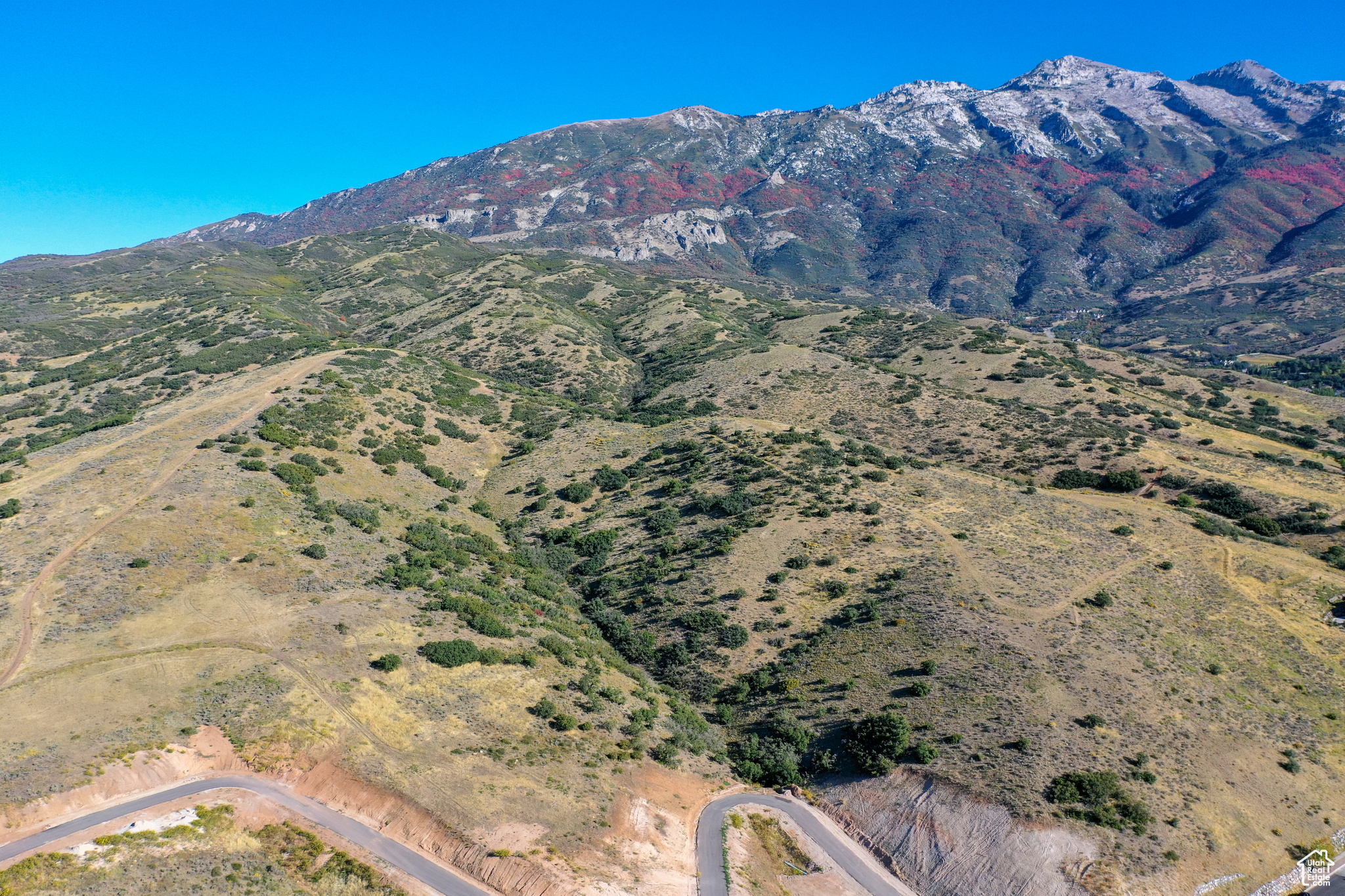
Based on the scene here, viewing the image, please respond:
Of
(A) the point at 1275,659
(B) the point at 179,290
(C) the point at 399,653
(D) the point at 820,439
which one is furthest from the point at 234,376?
(A) the point at 1275,659

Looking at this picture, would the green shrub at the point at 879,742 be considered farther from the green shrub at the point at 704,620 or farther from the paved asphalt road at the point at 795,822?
the green shrub at the point at 704,620

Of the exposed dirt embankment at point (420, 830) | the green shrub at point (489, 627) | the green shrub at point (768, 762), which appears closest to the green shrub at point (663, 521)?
the green shrub at point (489, 627)

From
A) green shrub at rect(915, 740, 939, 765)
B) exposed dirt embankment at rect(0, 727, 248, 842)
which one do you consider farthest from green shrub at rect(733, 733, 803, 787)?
exposed dirt embankment at rect(0, 727, 248, 842)

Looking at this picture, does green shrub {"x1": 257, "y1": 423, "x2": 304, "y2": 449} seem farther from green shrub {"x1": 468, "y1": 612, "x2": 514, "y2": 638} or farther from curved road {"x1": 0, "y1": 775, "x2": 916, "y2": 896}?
curved road {"x1": 0, "y1": 775, "x2": 916, "y2": 896}

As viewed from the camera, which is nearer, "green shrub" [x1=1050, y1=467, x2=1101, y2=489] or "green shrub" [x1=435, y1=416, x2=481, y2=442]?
"green shrub" [x1=1050, y1=467, x2=1101, y2=489]

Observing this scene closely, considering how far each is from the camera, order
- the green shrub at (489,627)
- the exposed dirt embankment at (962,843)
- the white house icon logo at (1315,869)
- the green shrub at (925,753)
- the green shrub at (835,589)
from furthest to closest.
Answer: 1. the green shrub at (835,589)
2. the green shrub at (489,627)
3. the green shrub at (925,753)
4. the exposed dirt embankment at (962,843)
5. the white house icon logo at (1315,869)

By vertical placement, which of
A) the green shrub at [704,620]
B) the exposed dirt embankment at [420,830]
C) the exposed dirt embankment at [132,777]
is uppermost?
the exposed dirt embankment at [132,777]
